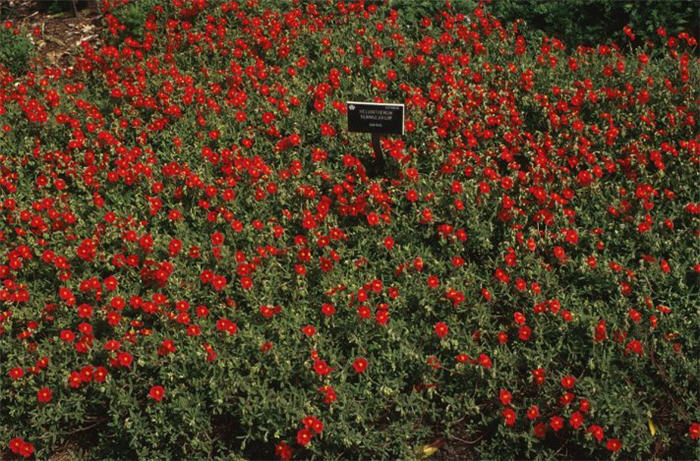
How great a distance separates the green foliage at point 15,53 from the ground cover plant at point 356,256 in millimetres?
581

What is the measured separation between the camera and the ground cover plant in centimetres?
374

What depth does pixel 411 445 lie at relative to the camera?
12.5 feet

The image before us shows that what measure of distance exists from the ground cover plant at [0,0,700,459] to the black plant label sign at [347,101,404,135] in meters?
0.29

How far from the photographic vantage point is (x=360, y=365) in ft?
12.3

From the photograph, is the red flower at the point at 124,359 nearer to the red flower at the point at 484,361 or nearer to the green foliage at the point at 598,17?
the red flower at the point at 484,361

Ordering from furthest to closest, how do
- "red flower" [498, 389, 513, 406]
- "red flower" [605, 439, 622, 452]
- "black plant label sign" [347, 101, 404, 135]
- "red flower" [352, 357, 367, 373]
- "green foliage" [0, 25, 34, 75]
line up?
"green foliage" [0, 25, 34, 75] → "black plant label sign" [347, 101, 404, 135] → "red flower" [352, 357, 367, 373] → "red flower" [498, 389, 513, 406] → "red flower" [605, 439, 622, 452]

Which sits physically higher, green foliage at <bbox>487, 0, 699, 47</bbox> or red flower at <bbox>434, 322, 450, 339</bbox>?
green foliage at <bbox>487, 0, 699, 47</bbox>

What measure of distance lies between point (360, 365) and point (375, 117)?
1750 millimetres

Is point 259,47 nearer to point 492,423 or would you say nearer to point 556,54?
point 556,54

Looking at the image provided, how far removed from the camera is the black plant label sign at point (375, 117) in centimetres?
457

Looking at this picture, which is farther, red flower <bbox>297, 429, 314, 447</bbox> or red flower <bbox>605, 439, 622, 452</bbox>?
red flower <bbox>297, 429, 314, 447</bbox>

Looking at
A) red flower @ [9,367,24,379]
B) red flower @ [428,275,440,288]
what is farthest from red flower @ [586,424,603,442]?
red flower @ [9,367,24,379]

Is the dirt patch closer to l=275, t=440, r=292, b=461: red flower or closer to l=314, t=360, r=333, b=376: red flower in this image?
l=314, t=360, r=333, b=376: red flower

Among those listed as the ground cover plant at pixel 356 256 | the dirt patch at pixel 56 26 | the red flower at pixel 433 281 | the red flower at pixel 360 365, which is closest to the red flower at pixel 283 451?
the ground cover plant at pixel 356 256
